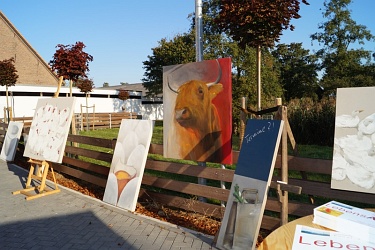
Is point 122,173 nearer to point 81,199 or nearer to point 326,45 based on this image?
point 81,199

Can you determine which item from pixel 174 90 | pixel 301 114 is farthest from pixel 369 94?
pixel 301 114

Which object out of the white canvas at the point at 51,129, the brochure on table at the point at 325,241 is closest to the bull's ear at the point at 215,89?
the brochure on table at the point at 325,241

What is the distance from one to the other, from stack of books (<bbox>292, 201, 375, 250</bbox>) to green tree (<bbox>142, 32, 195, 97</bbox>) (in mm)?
25668

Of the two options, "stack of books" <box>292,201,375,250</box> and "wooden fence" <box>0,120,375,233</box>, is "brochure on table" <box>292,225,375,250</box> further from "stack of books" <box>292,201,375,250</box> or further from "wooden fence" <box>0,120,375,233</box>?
"wooden fence" <box>0,120,375,233</box>

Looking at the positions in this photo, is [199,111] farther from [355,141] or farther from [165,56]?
[165,56]

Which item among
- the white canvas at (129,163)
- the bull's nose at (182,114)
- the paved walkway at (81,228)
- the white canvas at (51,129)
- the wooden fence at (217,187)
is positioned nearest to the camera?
the wooden fence at (217,187)

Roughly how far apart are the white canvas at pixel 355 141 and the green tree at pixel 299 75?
33643 mm

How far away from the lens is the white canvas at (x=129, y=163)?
528cm

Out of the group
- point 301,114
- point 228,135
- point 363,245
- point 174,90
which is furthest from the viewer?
point 301,114

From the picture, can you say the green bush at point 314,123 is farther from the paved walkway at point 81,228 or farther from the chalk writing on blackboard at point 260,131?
the chalk writing on blackboard at point 260,131

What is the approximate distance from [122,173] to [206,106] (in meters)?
2.00

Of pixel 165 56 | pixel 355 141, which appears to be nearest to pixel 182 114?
pixel 355 141

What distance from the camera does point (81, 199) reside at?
20.5 ft

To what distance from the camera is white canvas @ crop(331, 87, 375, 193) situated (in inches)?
124
